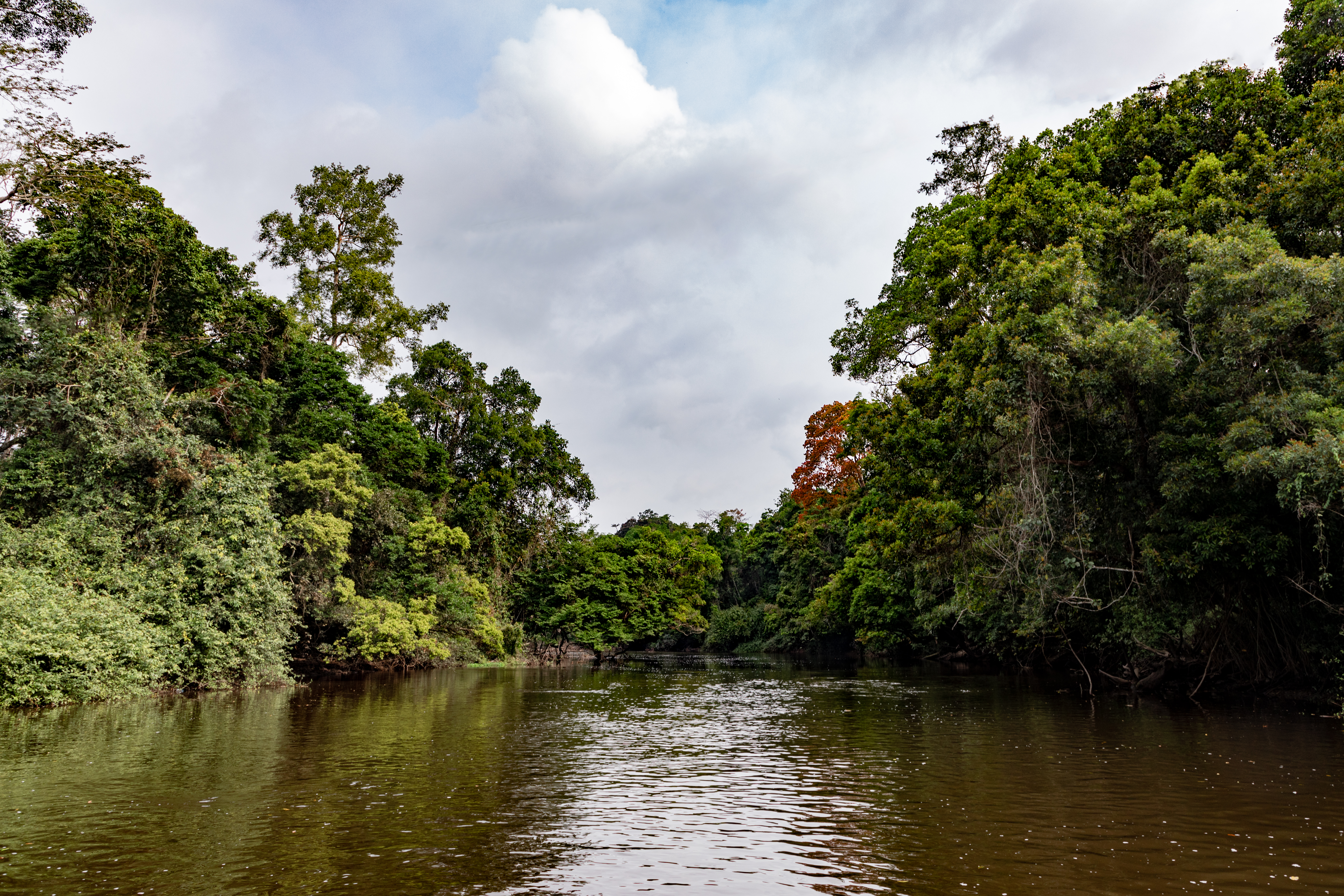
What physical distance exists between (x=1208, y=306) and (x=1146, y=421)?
115 inches

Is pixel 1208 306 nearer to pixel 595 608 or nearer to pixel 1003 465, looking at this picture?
pixel 1003 465

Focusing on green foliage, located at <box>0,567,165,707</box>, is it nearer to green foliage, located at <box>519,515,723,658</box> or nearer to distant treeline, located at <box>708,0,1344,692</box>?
distant treeline, located at <box>708,0,1344,692</box>

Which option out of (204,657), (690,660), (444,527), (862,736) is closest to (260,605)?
(204,657)

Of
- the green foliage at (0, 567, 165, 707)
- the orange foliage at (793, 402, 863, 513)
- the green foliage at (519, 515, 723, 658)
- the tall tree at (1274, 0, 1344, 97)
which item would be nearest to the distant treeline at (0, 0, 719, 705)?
the green foliage at (0, 567, 165, 707)

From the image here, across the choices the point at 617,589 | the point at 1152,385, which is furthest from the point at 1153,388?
the point at 617,589

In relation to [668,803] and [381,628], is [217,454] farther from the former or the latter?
[668,803]

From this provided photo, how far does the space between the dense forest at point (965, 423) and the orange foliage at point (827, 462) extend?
23.5ft

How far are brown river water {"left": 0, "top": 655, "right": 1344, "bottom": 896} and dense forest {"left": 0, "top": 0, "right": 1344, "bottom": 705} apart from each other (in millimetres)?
3523

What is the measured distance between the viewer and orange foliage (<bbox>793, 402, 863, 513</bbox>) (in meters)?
40.9

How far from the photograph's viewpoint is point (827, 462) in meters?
42.4

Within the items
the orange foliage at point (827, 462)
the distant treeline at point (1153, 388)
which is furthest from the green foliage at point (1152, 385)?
the orange foliage at point (827, 462)

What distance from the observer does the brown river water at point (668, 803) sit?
6449 millimetres

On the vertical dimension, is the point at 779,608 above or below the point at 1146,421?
below

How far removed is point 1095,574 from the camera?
2150cm
